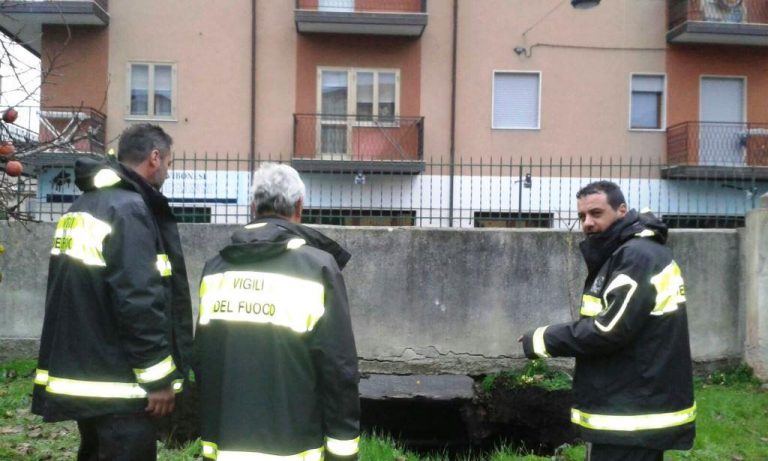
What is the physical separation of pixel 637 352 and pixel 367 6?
52.3 feet

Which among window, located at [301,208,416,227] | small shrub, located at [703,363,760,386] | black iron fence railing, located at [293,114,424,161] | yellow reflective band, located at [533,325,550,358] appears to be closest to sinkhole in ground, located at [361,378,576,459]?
small shrub, located at [703,363,760,386]

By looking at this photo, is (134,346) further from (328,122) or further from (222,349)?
(328,122)

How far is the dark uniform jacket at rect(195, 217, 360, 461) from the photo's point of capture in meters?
2.99

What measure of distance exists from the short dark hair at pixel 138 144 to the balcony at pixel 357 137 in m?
14.1

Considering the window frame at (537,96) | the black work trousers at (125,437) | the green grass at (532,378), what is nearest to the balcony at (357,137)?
the window frame at (537,96)

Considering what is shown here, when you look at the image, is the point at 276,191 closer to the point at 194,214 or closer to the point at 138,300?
the point at 138,300

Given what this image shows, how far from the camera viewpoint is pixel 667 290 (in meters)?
3.61

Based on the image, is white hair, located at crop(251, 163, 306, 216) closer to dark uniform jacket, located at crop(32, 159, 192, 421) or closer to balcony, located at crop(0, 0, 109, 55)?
dark uniform jacket, located at crop(32, 159, 192, 421)

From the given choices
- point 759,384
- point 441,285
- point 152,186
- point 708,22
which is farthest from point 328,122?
point 152,186

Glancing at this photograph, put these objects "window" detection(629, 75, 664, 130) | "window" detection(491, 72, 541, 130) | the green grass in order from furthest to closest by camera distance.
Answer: "window" detection(629, 75, 664, 130) < "window" detection(491, 72, 541, 130) < the green grass

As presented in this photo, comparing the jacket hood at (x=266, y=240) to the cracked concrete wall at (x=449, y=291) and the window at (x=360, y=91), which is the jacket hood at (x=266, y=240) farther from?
the window at (x=360, y=91)

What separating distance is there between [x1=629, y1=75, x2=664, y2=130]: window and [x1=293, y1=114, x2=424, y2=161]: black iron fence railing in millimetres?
5582

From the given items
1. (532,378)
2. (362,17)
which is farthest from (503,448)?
(362,17)

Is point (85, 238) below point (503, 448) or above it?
above
